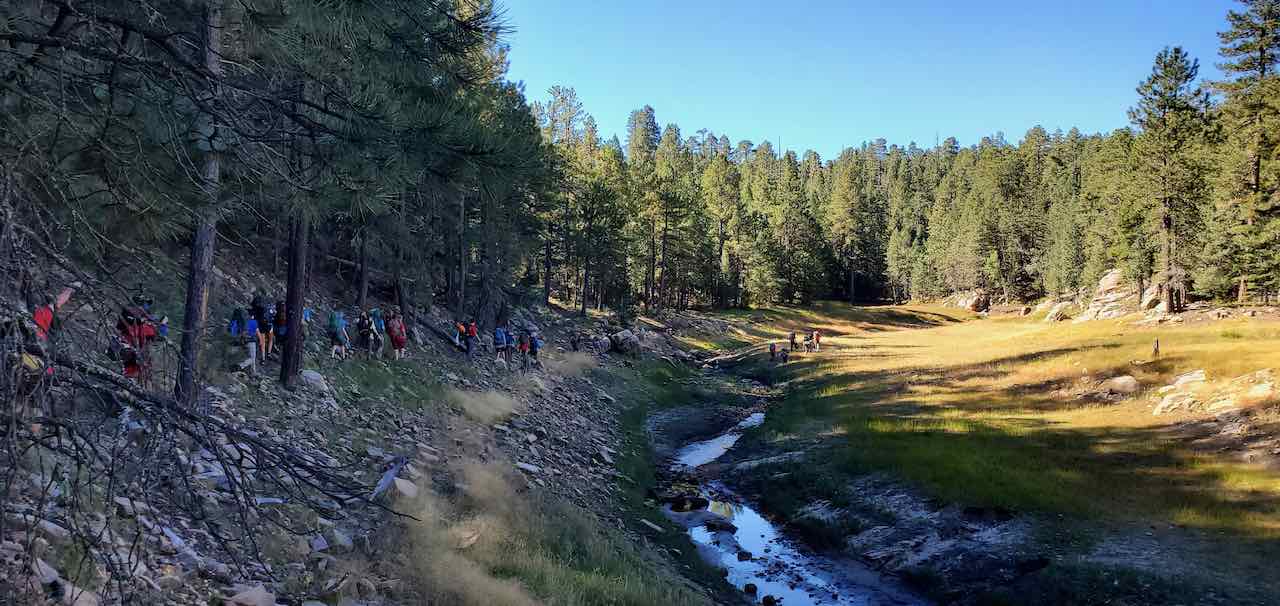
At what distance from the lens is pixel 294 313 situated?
15352 millimetres

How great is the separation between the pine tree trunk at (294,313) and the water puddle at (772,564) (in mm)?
9905

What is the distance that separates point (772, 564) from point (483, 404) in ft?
32.1

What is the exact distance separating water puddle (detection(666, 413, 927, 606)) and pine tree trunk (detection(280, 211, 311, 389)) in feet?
32.5

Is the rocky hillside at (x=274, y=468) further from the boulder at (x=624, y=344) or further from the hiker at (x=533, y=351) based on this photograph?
the boulder at (x=624, y=344)

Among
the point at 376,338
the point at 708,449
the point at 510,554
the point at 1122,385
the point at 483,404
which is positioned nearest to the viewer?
the point at 510,554

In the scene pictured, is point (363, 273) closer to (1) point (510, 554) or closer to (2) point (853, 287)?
(1) point (510, 554)

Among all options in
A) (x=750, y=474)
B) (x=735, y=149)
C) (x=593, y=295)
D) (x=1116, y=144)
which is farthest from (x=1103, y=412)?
(x=735, y=149)

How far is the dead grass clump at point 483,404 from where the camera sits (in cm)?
1952

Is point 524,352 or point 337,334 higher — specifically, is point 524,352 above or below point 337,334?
below

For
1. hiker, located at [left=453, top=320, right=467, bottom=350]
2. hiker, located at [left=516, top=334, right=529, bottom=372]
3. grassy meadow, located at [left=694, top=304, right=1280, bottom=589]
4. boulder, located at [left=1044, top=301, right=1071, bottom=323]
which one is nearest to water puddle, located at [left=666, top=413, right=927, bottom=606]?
grassy meadow, located at [left=694, top=304, right=1280, bottom=589]

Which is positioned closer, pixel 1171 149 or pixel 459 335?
pixel 459 335

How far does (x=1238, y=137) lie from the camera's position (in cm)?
4559

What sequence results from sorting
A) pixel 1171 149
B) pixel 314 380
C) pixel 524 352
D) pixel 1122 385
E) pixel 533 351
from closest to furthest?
pixel 314 380
pixel 1122 385
pixel 524 352
pixel 533 351
pixel 1171 149

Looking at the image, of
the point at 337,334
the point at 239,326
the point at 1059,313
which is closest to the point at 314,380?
the point at 239,326
